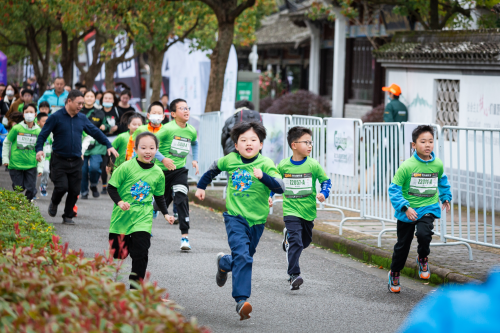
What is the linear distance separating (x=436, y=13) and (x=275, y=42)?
1786 cm

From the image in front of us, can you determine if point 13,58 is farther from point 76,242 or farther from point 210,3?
point 76,242

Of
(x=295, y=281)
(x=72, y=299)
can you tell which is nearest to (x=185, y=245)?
(x=295, y=281)

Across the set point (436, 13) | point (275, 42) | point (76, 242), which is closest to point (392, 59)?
point (436, 13)

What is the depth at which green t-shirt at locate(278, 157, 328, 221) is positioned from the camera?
716 centimetres

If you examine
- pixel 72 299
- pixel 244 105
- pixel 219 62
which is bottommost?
pixel 72 299

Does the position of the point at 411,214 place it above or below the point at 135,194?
below

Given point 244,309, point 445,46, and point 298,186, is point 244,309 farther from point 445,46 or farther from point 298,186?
point 445,46

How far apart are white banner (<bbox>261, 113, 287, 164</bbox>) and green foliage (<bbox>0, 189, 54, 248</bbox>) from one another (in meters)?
5.49

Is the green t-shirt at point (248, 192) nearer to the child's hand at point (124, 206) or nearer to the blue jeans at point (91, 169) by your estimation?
the child's hand at point (124, 206)

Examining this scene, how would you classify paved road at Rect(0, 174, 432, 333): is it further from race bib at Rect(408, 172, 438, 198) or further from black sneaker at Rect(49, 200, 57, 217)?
race bib at Rect(408, 172, 438, 198)

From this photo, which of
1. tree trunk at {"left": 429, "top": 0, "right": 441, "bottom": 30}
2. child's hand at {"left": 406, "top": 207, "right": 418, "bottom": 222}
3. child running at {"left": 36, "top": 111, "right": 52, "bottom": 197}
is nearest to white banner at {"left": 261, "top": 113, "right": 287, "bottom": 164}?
child running at {"left": 36, "top": 111, "right": 52, "bottom": 197}

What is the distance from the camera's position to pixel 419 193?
6.99 metres


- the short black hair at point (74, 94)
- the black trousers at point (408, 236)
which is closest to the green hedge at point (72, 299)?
the black trousers at point (408, 236)

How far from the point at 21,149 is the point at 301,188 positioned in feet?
19.4
